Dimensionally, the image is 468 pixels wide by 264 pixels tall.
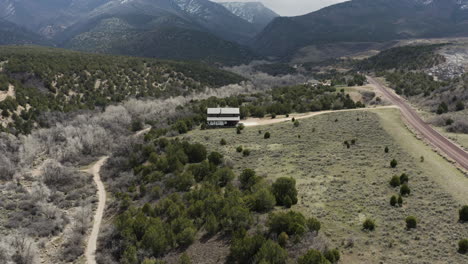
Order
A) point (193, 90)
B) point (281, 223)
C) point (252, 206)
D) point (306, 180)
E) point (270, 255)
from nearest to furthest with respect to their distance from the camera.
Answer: point (270, 255), point (281, 223), point (252, 206), point (306, 180), point (193, 90)

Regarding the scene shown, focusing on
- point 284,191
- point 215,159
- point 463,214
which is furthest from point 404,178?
point 215,159

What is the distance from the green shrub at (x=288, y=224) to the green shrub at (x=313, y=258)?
304 cm

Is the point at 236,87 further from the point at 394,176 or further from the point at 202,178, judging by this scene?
the point at 394,176

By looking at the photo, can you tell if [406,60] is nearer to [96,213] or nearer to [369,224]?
[369,224]

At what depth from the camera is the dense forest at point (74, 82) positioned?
226 ft

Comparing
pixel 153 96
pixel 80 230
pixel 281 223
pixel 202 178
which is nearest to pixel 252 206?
pixel 281 223

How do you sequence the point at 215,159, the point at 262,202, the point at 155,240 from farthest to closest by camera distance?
the point at 215,159 → the point at 262,202 → the point at 155,240

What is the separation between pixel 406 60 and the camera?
443 ft

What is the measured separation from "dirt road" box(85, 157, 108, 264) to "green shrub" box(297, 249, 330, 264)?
22.1 meters

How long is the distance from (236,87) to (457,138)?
80.8 m

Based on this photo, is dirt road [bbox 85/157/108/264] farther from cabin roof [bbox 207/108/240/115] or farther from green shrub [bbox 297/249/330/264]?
cabin roof [bbox 207/108/240/115]

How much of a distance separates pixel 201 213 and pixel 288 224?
10.8 m

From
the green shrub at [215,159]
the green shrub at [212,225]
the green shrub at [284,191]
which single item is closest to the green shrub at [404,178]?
the green shrub at [284,191]

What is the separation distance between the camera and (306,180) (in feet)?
119
